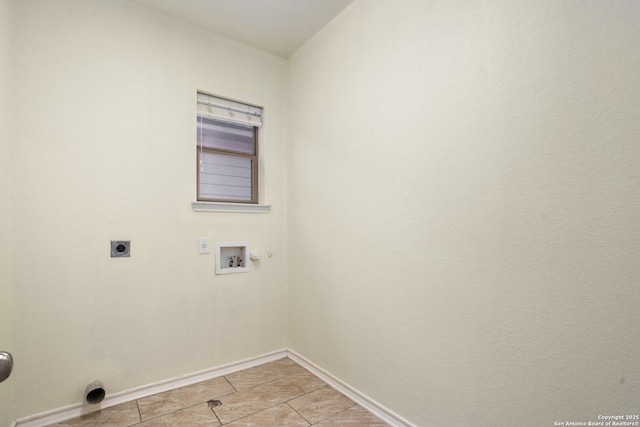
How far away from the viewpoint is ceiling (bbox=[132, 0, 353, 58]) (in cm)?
216

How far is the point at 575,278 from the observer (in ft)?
3.83

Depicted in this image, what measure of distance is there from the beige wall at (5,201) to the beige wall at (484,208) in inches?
73.8

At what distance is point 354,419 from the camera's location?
189 cm

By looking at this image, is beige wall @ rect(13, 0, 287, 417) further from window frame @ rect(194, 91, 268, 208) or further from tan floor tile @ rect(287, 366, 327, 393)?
tan floor tile @ rect(287, 366, 327, 393)

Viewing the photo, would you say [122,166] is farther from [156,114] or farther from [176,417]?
[176,417]

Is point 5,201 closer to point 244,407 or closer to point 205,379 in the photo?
point 205,379

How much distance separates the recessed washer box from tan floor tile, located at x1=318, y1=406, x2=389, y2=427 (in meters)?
1.27

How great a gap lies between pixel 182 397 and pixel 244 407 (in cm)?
47

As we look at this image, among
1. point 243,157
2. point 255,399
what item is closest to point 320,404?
point 255,399

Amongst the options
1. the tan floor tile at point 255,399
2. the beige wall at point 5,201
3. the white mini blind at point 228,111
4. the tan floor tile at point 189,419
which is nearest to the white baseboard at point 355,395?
the tan floor tile at point 255,399

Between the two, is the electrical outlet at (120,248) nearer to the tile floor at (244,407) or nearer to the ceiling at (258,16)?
the tile floor at (244,407)

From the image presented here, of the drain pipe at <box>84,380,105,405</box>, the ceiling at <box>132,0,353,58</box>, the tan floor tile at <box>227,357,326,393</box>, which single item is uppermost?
the ceiling at <box>132,0,353,58</box>

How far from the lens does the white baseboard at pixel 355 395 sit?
1.82 m

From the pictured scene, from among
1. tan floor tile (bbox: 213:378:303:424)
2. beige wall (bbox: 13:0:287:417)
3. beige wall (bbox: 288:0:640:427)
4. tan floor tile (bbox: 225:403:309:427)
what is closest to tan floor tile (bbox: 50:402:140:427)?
beige wall (bbox: 13:0:287:417)
